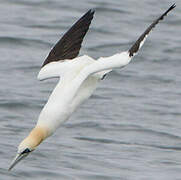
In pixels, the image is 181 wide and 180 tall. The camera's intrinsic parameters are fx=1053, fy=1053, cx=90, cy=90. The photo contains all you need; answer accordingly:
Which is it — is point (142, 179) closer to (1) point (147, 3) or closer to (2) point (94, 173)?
(2) point (94, 173)

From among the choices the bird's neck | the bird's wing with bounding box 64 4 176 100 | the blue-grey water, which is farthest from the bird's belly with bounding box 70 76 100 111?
the blue-grey water

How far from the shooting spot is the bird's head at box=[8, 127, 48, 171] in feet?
34.6

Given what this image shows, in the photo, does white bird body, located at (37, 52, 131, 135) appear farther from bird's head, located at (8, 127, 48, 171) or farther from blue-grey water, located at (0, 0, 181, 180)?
blue-grey water, located at (0, 0, 181, 180)

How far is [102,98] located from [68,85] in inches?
164

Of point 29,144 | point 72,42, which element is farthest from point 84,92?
point 72,42

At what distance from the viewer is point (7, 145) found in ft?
42.3

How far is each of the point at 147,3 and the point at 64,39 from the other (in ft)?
27.7

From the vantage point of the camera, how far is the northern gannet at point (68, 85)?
1070 cm

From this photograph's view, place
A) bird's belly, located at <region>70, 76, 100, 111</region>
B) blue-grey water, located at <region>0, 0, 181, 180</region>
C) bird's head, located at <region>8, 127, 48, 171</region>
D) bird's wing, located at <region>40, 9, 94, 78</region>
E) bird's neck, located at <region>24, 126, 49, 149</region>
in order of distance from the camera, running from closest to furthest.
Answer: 1. bird's head, located at <region>8, 127, 48, 171</region>
2. bird's neck, located at <region>24, 126, 49, 149</region>
3. bird's belly, located at <region>70, 76, 100, 111</region>
4. bird's wing, located at <region>40, 9, 94, 78</region>
5. blue-grey water, located at <region>0, 0, 181, 180</region>

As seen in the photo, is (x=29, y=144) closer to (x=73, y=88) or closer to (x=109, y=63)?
(x=73, y=88)

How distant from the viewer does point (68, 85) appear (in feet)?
36.7

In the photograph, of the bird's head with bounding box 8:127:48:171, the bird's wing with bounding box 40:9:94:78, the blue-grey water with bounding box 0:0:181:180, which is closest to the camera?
the bird's head with bounding box 8:127:48:171

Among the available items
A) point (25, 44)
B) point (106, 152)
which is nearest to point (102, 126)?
point (106, 152)

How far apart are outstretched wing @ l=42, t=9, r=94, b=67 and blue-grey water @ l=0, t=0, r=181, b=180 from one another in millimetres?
1254
